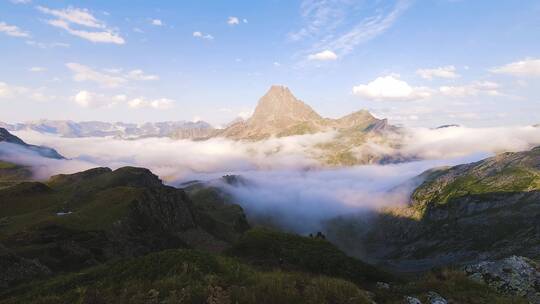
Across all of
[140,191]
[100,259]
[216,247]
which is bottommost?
[216,247]

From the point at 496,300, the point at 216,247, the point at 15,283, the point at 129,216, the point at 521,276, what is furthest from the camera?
the point at 216,247

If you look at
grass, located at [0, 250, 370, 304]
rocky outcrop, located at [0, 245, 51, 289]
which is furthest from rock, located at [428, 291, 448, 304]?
rocky outcrop, located at [0, 245, 51, 289]

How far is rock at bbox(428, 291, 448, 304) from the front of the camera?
84.5 feet

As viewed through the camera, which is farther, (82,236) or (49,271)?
(82,236)

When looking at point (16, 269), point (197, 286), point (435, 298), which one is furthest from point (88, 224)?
point (435, 298)

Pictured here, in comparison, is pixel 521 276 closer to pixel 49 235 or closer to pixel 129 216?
pixel 49 235

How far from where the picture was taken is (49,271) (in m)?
83.9

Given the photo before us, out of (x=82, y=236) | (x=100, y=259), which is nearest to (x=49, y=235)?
(x=82, y=236)

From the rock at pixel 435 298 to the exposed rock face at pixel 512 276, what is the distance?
6.34 meters

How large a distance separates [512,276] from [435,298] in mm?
9283

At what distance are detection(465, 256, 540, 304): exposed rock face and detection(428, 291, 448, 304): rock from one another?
6.34 m

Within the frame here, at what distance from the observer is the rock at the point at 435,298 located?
84.5 feet

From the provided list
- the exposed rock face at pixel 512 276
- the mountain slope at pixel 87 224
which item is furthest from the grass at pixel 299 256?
the mountain slope at pixel 87 224

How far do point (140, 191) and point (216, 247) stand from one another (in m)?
42.4
